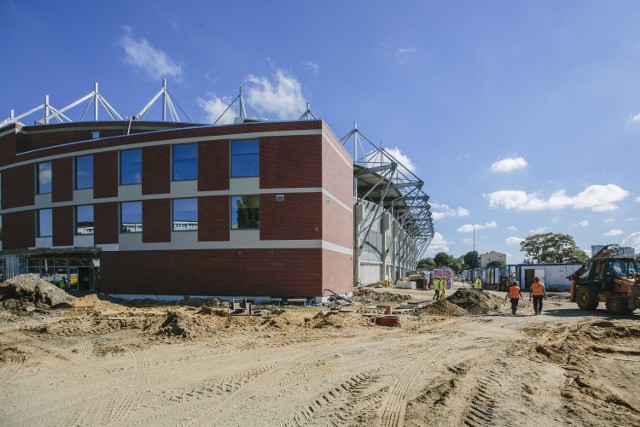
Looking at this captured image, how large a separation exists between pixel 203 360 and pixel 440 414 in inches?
→ 213

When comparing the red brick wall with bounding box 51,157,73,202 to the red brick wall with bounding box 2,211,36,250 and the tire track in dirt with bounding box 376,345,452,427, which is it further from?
the tire track in dirt with bounding box 376,345,452,427

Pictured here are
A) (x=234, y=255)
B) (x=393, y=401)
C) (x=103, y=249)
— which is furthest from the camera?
(x=103, y=249)

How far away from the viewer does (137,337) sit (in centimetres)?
1231

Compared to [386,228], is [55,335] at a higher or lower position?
lower

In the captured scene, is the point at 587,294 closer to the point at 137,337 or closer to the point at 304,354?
the point at 304,354

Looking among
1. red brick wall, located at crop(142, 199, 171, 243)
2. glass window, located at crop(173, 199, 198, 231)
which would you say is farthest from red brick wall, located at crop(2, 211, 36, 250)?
glass window, located at crop(173, 199, 198, 231)

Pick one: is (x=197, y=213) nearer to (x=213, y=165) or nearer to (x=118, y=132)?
(x=213, y=165)

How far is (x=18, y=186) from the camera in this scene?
30.9 m

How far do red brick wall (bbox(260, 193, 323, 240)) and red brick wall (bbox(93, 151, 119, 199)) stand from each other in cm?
1029

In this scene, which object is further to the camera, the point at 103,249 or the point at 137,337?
the point at 103,249

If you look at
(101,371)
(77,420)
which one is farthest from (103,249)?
(77,420)

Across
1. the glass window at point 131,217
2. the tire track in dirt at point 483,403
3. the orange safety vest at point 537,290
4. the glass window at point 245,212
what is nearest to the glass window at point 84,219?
the glass window at point 131,217

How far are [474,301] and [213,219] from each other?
14518 millimetres

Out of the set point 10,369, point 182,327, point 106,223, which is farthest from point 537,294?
point 106,223
